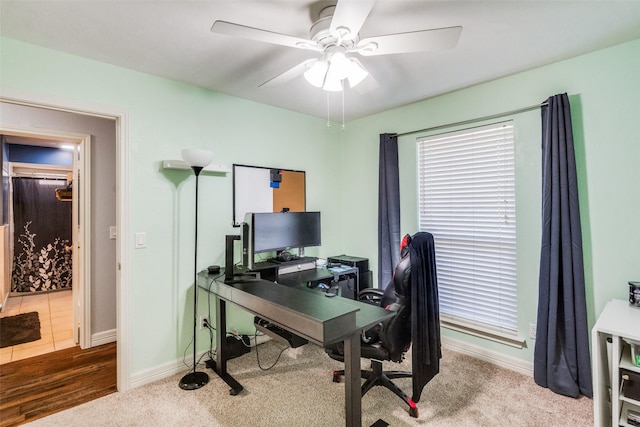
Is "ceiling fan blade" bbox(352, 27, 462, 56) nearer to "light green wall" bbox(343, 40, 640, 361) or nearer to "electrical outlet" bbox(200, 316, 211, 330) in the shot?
"light green wall" bbox(343, 40, 640, 361)

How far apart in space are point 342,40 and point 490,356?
108 inches

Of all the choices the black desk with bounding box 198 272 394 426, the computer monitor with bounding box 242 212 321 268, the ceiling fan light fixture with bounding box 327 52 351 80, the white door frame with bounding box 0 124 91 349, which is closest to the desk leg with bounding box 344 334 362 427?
the black desk with bounding box 198 272 394 426

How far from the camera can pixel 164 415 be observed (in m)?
2.03

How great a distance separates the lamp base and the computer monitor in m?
0.96

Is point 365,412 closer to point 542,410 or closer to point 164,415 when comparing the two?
point 542,410

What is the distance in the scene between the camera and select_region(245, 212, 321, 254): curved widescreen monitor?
9.08ft

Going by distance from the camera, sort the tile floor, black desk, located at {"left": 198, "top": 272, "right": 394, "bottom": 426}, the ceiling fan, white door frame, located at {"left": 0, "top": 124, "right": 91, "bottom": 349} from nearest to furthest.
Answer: the ceiling fan
black desk, located at {"left": 198, "top": 272, "right": 394, "bottom": 426}
the tile floor
white door frame, located at {"left": 0, "top": 124, "right": 91, "bottom": 349}

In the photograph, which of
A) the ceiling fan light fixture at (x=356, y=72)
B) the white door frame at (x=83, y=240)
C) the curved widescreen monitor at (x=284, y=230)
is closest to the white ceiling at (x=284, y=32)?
the ceiling fan light fixture at (x=356, y=72)

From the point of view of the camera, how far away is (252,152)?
3.08 m

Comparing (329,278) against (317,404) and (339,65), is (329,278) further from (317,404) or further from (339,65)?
(339,65)

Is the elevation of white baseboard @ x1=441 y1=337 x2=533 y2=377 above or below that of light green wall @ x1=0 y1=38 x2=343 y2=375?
below

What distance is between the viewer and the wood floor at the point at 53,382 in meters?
2.10

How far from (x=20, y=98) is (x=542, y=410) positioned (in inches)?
153

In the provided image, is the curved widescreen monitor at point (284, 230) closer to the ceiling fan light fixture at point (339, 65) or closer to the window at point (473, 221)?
the window at point (473, 221)
